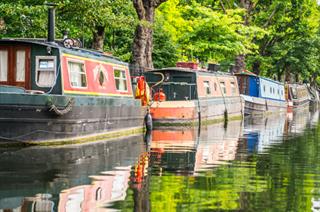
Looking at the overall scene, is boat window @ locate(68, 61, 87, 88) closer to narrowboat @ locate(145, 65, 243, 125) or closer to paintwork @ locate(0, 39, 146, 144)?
paintwork @ locate(0, 39, 146, 144)

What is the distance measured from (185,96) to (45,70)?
11649 mm

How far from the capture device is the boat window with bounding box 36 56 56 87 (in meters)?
18.1

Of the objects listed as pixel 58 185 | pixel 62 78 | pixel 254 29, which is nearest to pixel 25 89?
pixel 62 78

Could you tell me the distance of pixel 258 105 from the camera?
1703 inches

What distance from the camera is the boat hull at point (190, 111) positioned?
2669 centimetres

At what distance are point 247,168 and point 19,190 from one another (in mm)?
5704

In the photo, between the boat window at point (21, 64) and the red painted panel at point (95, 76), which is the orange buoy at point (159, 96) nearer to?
the red painted panel at point (95, 76)

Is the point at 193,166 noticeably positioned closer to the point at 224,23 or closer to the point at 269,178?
the point at 269,178

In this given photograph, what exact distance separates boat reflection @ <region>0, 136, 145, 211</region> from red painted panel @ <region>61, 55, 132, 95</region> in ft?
6.60

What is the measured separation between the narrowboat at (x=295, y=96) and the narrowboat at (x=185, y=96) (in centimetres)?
2531

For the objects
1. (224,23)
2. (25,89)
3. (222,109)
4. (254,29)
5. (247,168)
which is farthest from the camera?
(254,29)

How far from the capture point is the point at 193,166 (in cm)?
1437

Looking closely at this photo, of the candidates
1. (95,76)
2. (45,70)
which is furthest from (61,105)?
(95,76)

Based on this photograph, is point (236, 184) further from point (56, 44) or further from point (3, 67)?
point (3, 67)
